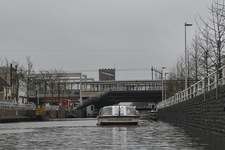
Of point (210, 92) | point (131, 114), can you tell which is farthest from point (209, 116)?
point (131, 114)

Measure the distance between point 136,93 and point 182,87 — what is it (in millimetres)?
43598

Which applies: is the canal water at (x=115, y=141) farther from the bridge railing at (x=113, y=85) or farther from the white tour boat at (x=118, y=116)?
the bridge railing at (x=113, y=85)

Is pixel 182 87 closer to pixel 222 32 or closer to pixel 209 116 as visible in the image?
pixel 222 32

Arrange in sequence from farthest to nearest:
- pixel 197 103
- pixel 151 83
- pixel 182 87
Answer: pixel 151 83 → pixel 182 87 → pixel 197 103

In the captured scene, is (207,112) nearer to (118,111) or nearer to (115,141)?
→ (115,141)

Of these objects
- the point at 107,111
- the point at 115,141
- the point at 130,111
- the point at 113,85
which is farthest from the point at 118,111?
the point at 113,85

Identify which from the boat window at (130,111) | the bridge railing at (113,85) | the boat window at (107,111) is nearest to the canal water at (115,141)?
the boat window at (107,111)

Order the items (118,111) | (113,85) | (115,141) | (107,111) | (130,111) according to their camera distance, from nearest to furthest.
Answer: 1. (115,141)
2. (118,111)
3. (107,111)
4. (130,111)
5. (113,85)

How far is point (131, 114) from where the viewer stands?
33.1 m

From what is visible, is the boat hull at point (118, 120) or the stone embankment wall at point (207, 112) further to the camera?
the boat hull at point (118, 120)

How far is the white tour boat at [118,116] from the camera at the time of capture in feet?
106

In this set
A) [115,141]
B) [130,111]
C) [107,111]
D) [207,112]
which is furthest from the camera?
[130,111]

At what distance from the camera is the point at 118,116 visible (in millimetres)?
32188

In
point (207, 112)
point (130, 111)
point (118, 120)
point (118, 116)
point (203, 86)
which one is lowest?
point (118, 120)
